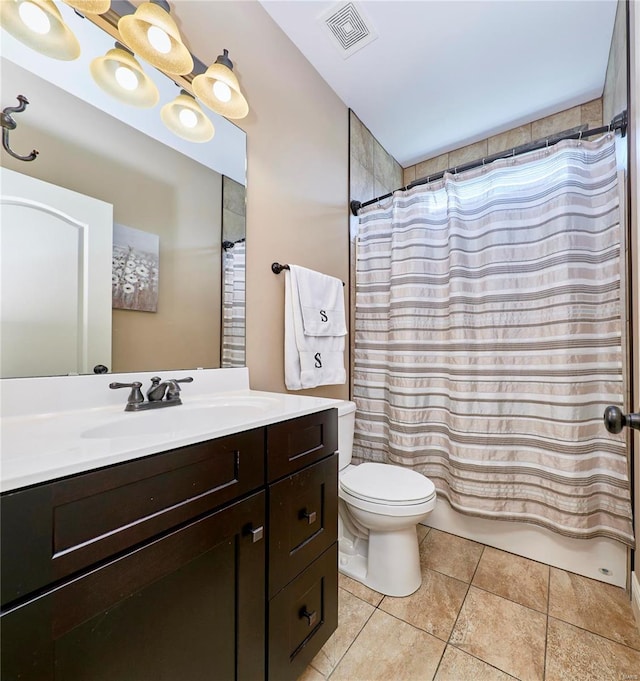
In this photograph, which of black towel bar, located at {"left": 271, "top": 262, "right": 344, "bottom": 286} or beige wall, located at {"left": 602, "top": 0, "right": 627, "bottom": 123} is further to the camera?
black towel bar, located at {"left": 271, "top": 262, "right": 344, "bottom": 286}

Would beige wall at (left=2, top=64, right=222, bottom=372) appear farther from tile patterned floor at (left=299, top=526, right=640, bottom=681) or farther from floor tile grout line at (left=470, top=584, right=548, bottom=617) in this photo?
floor tile grout line at (left=470, top=584, right=548, bottom=617)

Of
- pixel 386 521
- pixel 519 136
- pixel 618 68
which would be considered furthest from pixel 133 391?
pixel 519 136

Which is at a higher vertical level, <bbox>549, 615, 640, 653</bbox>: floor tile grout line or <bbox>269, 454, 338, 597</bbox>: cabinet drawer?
<bbox>269, 454, 338, 597</bbox>: cabinet drawer

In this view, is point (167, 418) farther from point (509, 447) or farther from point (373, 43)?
point (373, 43)

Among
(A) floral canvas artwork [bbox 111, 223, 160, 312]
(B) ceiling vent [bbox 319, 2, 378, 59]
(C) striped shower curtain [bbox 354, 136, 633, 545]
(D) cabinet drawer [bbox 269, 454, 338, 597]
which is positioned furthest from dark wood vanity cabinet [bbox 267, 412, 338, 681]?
(B) ceiling vent [bbox 319, 2, 378, 59]

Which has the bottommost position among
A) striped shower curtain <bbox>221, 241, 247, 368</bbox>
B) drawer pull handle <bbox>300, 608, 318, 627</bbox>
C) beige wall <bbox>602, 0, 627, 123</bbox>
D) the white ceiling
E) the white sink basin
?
drawer pull handle <bbox>300, 608, 318, 627</bbox>

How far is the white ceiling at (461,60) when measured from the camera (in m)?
1.47

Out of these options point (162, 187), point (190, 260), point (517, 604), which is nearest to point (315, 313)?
point (190, 260)

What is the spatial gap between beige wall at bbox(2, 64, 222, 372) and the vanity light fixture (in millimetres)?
235

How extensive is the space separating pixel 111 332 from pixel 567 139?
81.0 inches

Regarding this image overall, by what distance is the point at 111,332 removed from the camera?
3.28 feet

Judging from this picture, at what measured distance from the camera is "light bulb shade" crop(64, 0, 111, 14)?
90 cm

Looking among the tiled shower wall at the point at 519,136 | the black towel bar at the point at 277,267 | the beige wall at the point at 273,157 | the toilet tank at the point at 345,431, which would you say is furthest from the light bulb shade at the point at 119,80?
the tiled shower wall at the point at 519,136

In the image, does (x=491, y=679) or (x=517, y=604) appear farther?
(x=517, y=604)
